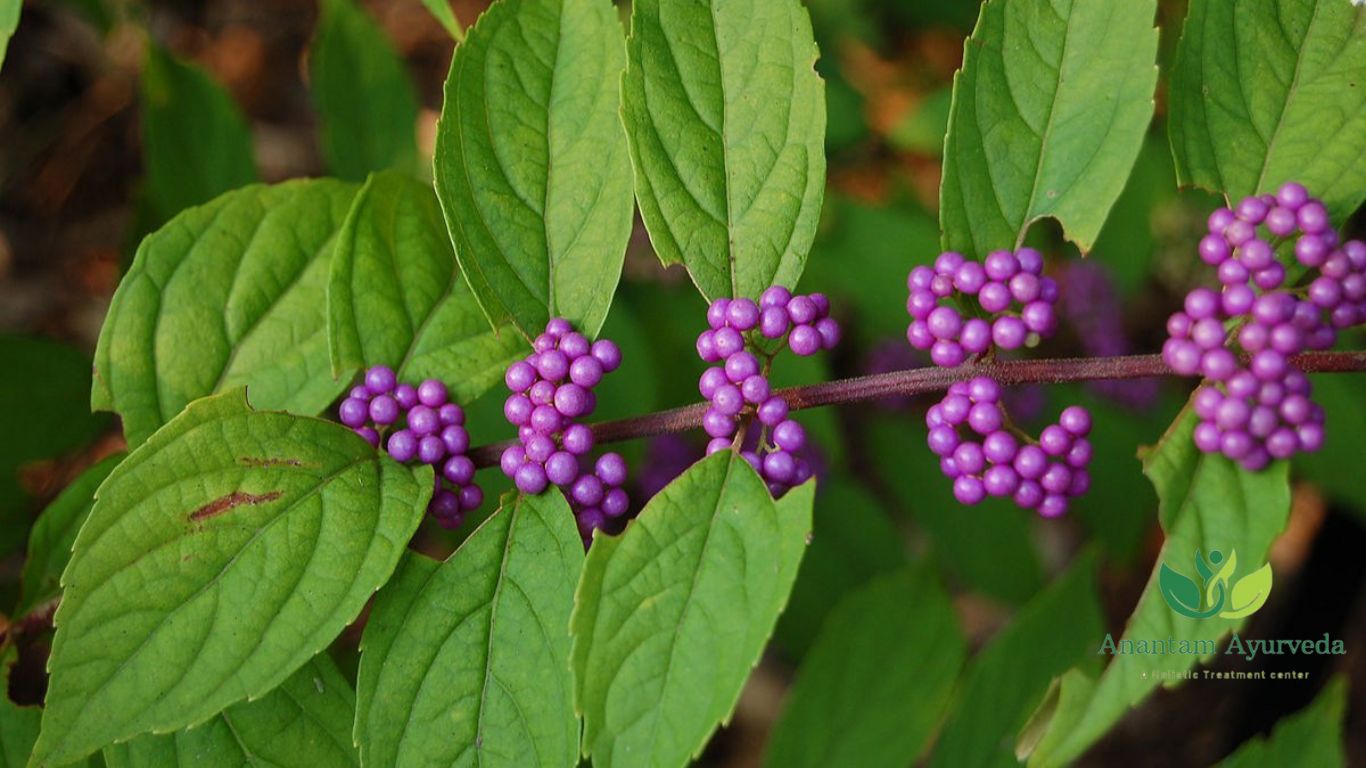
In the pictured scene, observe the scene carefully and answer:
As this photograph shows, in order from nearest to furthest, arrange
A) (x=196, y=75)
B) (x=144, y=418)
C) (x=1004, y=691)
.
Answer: (x=144, y=418), (x=1004, y=691), (x=196, y=75)

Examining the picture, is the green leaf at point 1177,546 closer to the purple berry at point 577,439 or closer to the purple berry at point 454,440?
the purple berry at point 577,439

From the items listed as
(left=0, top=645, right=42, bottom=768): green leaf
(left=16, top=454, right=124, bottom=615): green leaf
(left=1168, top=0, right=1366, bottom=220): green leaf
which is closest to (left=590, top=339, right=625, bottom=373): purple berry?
(left=1168, top=0, right=1366, bottom=220): green leaf

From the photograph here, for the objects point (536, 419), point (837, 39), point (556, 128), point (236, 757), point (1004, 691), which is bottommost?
point (1004, 691)

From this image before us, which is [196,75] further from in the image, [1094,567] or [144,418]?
[1094,567]

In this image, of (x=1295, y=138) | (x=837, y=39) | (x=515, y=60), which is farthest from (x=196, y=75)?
(x=1295, y=138)

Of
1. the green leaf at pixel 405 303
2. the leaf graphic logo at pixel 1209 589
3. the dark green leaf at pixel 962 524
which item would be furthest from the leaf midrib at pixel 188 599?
the dark green leaf at pixel 962 524

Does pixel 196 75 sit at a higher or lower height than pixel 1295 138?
lower

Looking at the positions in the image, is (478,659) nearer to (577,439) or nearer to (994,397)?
(577,439)

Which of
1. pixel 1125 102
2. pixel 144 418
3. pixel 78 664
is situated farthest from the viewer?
pixel 144 418
